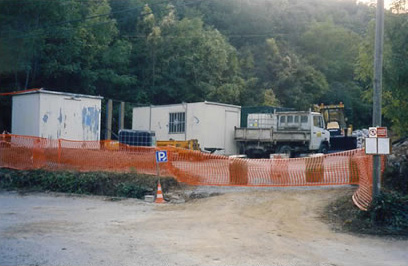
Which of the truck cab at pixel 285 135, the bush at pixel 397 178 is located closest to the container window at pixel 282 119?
the truck cab at pixel 285 135

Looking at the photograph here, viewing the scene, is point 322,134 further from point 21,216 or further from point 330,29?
point 330,29

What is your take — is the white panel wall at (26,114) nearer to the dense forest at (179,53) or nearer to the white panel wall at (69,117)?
the white panel wall at (69,117)

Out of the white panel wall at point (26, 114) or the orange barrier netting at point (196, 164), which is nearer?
the orange barrier netting at point (196, 164)

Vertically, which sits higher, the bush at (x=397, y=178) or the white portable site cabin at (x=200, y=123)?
the white portable site cabin at (x=200, y=123)

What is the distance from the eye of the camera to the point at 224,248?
7758mm

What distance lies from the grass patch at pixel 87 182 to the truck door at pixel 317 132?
1322cm

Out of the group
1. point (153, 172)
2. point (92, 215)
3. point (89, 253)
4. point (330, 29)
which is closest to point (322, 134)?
point (153, 172)

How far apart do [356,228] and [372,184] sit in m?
1.28

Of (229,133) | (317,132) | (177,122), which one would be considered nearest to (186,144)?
(177,122)

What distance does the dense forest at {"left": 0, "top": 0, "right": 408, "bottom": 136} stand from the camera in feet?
113

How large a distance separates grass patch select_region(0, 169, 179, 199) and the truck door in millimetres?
13219

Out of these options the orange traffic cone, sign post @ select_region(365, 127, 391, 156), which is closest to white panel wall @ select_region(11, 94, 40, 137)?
the orange traffic cone

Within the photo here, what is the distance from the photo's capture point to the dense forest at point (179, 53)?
34438 mm

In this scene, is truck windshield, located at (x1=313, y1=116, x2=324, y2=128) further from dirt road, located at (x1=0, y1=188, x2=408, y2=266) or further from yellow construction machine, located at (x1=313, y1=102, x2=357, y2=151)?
dirt road, located at (x1=0, y1=188, x2=408, y2=266)
